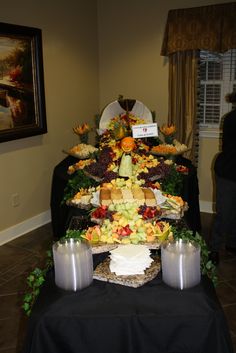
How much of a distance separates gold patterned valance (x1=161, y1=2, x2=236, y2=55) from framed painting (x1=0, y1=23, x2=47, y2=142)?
4.57 feet

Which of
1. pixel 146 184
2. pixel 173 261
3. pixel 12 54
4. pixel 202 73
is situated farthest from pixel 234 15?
pixel 173 261

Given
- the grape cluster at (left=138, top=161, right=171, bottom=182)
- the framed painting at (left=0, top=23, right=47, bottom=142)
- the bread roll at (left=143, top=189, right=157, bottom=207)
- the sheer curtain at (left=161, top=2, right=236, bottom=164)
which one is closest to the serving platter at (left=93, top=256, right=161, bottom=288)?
the bread roll at (left=143, top=189, right=157, bottom=207)

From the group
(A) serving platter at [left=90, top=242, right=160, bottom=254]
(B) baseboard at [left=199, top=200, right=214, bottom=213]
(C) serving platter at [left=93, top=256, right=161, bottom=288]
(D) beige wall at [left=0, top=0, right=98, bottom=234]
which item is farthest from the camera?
(B) baseboard at [left=199, top=200, right=214, bottom=213]

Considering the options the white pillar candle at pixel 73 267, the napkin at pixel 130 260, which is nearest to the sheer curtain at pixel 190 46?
the napkin at pixel 130 260

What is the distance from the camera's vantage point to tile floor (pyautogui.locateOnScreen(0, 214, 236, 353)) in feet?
7.57

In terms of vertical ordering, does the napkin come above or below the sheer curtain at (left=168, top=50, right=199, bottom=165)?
below

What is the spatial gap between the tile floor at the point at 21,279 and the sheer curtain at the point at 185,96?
0.95m

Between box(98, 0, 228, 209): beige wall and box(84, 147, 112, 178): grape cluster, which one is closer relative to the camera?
box(84, 147, 112, 178): grape cluster

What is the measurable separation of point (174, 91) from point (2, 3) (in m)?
1.93

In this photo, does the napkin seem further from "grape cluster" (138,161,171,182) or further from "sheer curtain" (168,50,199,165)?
"sheer curtain" (168,50,199,165)

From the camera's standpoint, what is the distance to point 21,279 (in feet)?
9.64

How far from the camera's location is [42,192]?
13.5ft

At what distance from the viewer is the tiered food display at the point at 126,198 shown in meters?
1.49

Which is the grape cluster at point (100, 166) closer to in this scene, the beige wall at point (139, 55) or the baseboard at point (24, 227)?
the baseboard at point (24, 227)
